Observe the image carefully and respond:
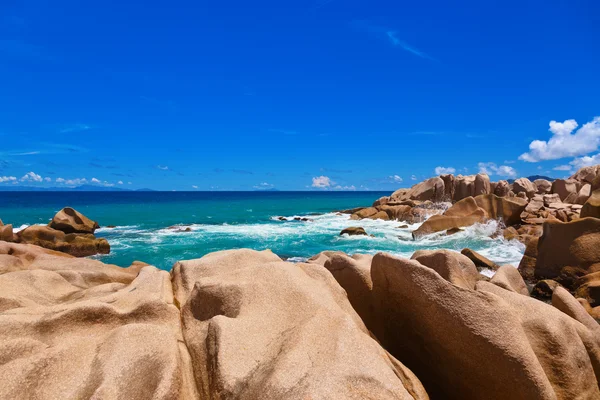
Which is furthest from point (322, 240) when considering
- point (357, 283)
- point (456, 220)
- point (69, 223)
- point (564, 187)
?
point (564, 187)

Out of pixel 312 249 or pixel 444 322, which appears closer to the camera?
pixel 444 322

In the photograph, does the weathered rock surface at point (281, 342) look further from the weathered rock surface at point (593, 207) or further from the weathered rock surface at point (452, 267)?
the weathered rock surface at point (593, 207)

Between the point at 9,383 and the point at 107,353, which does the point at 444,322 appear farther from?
the point at 9,383

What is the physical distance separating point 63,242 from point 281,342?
27313 millimetres

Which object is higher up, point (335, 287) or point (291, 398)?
point (335, 287)

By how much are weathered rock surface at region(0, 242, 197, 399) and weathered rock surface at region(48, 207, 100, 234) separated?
91.4 feet

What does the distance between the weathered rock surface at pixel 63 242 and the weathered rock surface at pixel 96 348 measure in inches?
872

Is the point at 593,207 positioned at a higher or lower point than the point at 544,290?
higher

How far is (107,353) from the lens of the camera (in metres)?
4.23

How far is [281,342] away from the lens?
425 cm

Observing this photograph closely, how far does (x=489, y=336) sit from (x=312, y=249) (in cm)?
2405

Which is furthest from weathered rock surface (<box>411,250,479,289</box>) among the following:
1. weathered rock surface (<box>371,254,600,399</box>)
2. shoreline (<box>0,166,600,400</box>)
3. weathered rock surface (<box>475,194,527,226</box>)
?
weathered rock surface (<box>475,194,527,226</box>)

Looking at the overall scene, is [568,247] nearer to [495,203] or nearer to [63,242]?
[495,203]

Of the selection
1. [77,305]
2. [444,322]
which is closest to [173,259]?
[77,305]
